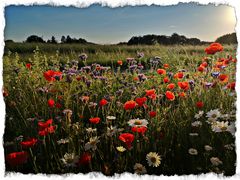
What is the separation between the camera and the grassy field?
1962 millimetres

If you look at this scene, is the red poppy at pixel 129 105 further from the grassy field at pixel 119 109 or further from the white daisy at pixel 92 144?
the white daisy at pixel 92 144

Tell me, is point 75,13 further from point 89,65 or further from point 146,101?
point 146,101

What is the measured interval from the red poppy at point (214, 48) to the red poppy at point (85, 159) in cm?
74

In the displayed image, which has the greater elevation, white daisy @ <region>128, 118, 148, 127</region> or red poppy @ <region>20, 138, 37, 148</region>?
white daisy @ <region>128, 118, 148, 127</region>

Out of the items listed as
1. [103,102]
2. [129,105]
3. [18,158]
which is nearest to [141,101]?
[129,105]

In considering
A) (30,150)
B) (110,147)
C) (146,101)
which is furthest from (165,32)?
(30,150)

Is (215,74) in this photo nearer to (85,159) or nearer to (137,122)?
(137,122)

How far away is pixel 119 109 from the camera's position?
2.04 m

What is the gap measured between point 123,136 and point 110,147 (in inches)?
3.9

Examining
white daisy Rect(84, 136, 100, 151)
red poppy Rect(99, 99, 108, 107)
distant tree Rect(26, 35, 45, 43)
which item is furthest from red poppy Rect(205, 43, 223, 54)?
distant tree Rect(26, 35, 45, 43)

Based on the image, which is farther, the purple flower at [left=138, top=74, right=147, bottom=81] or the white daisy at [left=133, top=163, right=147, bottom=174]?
the purple flower at [left=138, top=74, right=147, bottom=81]

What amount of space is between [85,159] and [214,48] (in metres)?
0.80

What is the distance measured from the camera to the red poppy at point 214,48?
2018mm

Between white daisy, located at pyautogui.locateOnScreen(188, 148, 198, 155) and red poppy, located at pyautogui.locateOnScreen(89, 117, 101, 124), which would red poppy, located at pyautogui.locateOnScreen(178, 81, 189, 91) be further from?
red poppy, located at pyautogui.locateOnScreen(89, 117, 101, 124)
